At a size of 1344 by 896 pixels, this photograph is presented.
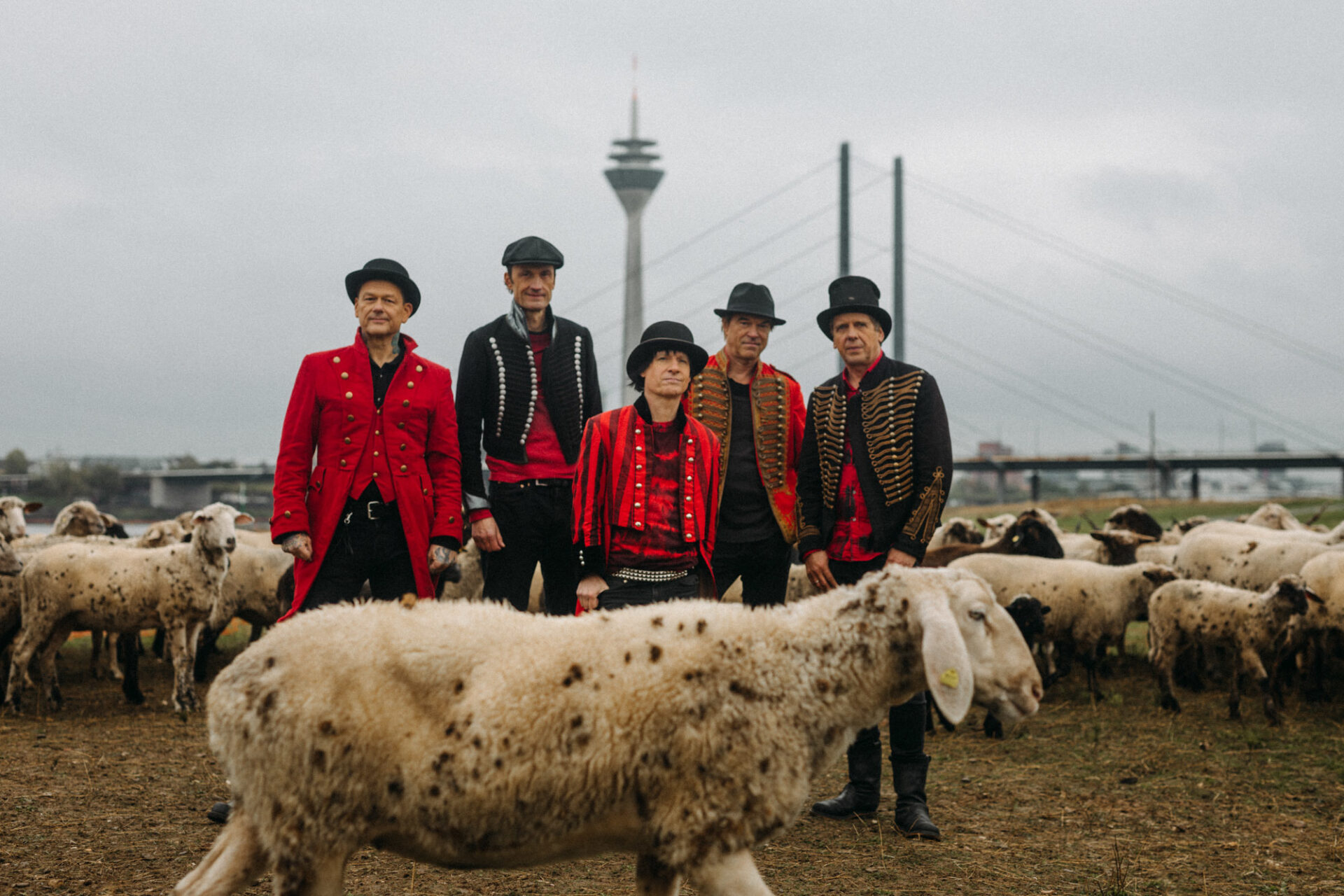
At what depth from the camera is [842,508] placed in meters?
5.42

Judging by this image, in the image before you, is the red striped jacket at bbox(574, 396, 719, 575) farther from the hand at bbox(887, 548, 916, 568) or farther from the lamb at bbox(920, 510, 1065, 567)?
the lamb at bbox(920, 510, 1065, 567)

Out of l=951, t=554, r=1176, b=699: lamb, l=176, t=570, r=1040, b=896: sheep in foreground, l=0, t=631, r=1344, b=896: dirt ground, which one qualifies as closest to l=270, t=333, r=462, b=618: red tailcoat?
l=176, t=570, r=1040, b=896: sheep in foreground

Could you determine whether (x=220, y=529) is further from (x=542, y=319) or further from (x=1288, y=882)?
(x=1288, y=882)

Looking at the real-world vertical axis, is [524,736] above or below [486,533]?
below

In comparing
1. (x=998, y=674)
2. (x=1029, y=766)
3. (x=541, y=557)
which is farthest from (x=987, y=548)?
(x=998, y=674)

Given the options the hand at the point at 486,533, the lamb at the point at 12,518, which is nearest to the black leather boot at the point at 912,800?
the hand at the point at 486,533

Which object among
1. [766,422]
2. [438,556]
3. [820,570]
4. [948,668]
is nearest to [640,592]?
[438,556]

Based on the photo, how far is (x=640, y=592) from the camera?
4.50 metres

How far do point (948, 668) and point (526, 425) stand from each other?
2.75 meters

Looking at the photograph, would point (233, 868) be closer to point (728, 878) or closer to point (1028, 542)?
point (728, 878)

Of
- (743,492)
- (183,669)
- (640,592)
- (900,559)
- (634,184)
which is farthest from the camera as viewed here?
(634,184)

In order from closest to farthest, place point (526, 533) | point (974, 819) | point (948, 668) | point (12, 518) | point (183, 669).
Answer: point (948, 668) < point (526, 533) < point (974, 819) < point (183, 669) < point (12, 518)

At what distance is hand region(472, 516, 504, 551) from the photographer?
4.99 metres

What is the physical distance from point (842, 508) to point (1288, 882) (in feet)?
8.33
